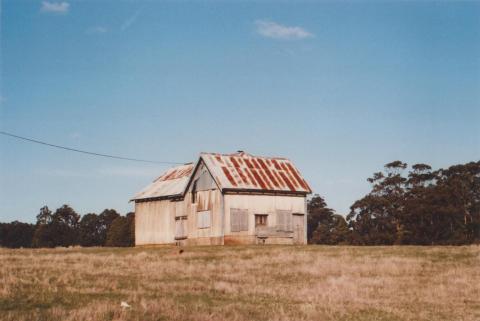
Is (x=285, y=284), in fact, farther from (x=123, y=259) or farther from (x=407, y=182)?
(x=407, y=182)

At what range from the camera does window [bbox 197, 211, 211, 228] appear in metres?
44.9

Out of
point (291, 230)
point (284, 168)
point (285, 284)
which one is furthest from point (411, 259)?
point (284, 168)

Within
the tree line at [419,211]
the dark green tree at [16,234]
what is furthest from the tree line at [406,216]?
the dark green tree at [16,234]

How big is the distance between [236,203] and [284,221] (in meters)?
4.23

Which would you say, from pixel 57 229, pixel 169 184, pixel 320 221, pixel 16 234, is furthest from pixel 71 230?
pixel 169 184

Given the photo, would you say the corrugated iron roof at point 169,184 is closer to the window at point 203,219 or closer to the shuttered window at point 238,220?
the window at point 203,219

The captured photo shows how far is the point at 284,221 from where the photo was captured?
1794 inches

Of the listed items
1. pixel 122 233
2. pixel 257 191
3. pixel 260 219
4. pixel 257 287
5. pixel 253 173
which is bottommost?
pixel 257 287

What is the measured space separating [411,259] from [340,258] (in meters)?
3.28

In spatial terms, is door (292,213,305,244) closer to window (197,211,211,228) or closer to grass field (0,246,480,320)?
window (197,211,211,228)

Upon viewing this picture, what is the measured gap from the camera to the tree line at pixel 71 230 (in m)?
97.4

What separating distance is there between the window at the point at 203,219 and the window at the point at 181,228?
7.61 feet

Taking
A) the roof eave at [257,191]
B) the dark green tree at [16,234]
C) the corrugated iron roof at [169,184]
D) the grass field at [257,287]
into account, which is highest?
the corrugated iron roof at [169,184]

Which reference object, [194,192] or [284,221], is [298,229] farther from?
[194,192]
